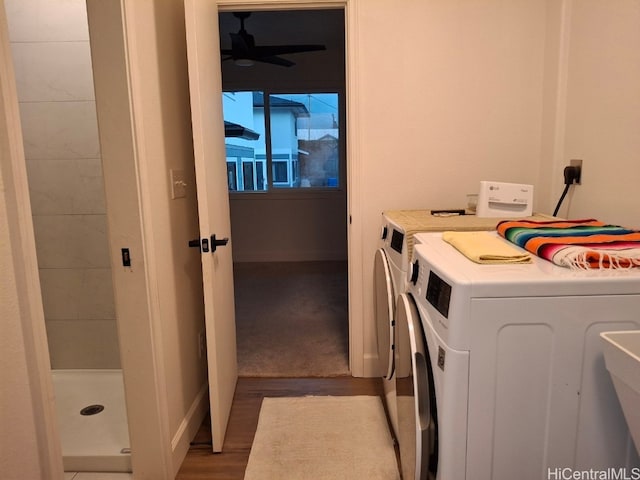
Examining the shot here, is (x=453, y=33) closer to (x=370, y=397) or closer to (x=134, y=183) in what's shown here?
(x=134, y=183)

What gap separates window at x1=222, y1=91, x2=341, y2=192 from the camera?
17.2 feet

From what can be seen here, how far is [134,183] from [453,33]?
174 cm

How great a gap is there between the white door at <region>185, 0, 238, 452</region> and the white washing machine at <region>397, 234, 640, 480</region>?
0.98m

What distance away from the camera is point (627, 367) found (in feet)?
2.57

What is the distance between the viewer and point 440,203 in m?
2.26

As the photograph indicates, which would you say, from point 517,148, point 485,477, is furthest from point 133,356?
point 517,148

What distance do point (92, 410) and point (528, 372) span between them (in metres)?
1.99

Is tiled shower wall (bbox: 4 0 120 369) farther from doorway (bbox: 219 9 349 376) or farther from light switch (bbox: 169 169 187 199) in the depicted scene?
doorway (bbox: 219 9 349 376)

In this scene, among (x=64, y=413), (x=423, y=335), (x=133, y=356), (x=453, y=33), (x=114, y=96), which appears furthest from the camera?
(x=453, y=33)

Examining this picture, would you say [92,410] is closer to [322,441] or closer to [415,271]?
[322,441]

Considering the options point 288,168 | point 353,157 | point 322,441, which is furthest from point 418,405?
point 288,168

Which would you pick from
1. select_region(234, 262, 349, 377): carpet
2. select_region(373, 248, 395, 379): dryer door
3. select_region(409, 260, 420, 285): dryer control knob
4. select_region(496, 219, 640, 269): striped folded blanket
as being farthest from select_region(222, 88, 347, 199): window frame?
select_region(409, 260, 420, 285): dryer control knob

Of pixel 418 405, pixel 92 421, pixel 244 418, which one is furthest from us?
pixel 244 418

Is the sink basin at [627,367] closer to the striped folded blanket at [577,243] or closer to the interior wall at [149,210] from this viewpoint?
the striped folded blanket at [577,243]
